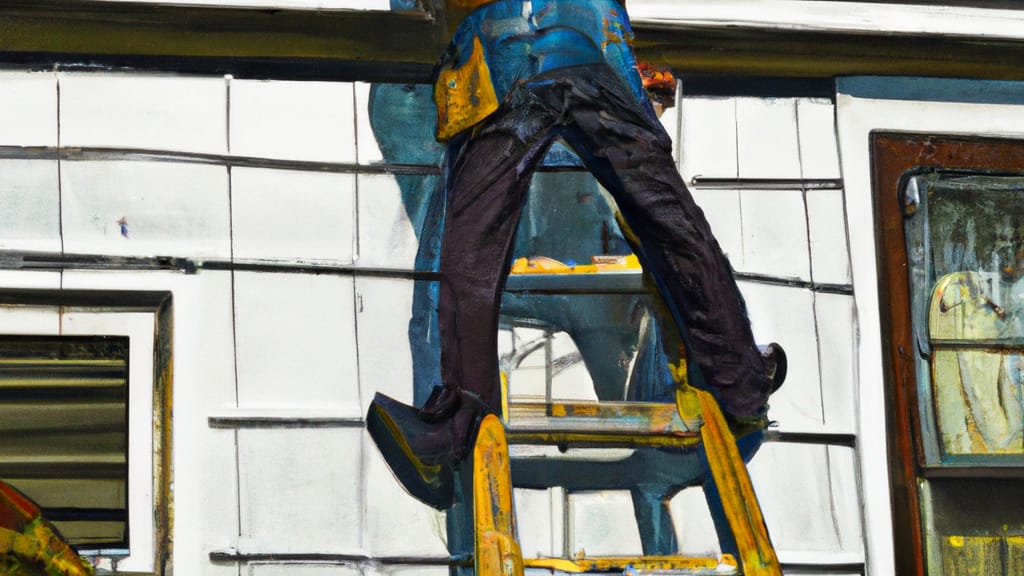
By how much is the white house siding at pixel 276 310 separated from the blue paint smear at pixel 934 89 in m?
0.48

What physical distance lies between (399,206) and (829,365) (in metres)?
0.94

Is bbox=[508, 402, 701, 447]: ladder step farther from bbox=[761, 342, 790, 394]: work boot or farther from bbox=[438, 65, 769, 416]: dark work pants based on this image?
bbox=[761, 342, 790, 394]: work boot

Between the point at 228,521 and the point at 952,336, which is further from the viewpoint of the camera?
the point at 952,336

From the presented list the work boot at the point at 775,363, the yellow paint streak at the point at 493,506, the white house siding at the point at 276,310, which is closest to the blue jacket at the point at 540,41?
the white house siding at the point at 276,310

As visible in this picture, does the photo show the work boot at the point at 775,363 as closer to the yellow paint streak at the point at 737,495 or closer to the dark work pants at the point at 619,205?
the dark work pants at the point at 619,205

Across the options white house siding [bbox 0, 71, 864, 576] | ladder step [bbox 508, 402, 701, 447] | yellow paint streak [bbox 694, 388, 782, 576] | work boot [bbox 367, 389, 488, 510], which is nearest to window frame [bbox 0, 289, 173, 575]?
white house siding [bbox 0, 71, 864, 576]

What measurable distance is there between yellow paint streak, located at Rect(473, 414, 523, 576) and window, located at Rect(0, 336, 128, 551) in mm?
788

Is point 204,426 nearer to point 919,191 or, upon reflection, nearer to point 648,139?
point 648,139

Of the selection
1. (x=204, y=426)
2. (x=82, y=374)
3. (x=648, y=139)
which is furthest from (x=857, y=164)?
(x=82, y=374)

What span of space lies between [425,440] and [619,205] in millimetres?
548

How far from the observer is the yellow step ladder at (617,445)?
210 cm

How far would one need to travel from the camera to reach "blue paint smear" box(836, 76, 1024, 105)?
2896 mm

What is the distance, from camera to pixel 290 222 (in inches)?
103

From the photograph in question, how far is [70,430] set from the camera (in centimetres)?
255
